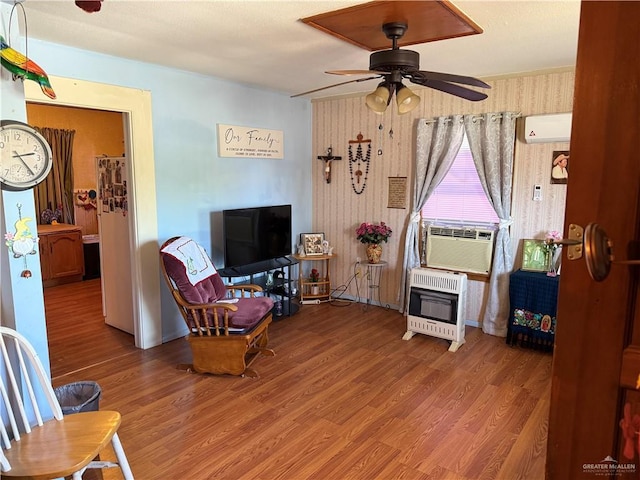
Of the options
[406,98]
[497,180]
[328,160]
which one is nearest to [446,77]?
[406,98]

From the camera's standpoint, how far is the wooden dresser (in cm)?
579

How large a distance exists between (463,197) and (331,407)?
2522 millimetres

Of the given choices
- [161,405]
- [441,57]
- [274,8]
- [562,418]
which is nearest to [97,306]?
[161,405]

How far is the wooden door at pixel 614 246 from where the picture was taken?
3.29 ft

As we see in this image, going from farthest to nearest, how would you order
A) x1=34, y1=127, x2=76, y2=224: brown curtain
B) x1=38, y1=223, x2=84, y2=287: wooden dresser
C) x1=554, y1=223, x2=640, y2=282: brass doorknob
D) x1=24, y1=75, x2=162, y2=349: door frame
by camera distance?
1. x1=34, y1=127, x2=76, y2=224: brown curtain
2. x1=38, y1=223, x2=84, y2=287: wooden dresser
3. x1=24, y1=75, x2=162, y2=349: door frame
4. x1=554, y1=223, x2=640, y2=282: brass doorknob

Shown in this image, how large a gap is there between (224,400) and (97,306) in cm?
290

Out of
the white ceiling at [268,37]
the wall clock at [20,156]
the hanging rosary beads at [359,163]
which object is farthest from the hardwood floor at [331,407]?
the white ceiling at [268,37]

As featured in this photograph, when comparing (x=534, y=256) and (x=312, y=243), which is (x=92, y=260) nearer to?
(x=312, y=243)

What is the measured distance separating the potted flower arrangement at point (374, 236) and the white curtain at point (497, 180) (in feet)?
3.78

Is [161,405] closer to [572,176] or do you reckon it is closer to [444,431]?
[444,431]

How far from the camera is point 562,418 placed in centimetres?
115

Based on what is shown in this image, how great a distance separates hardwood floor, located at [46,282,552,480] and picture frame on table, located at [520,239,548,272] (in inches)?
28.5

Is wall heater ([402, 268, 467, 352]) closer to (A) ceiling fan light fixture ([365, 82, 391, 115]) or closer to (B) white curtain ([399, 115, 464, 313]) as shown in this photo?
(B) white curtain ([399, 115, 464, 313])

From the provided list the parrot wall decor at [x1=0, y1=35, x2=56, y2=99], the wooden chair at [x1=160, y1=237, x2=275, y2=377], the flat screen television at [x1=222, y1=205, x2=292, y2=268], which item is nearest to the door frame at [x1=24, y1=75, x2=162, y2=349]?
the wooden chair at [x1=160, y1=237, x2=275, y2=377]
